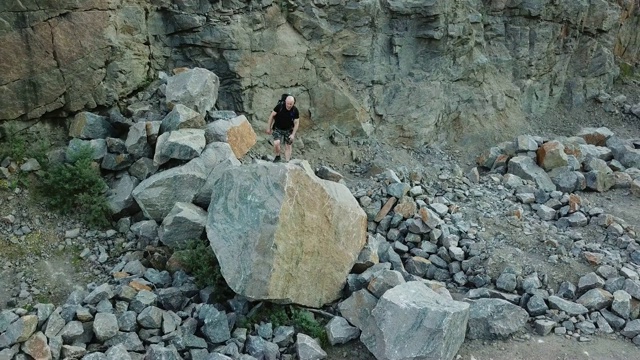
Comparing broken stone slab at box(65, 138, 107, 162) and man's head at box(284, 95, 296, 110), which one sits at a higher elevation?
man's head at box(284, 95, 296, 110)

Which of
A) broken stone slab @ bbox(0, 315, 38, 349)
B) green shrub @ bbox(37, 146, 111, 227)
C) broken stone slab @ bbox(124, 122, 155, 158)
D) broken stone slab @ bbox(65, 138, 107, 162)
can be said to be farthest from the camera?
broken stone slab @ bbox(124, 122, 155, 158)

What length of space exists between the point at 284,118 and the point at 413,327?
18.1 feet

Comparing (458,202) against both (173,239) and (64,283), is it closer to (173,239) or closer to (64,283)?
(173,239)

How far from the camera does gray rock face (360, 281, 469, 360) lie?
7402 millimetres

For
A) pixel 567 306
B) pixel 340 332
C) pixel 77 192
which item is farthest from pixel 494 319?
pixel 77 192

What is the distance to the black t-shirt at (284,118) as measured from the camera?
447 inches

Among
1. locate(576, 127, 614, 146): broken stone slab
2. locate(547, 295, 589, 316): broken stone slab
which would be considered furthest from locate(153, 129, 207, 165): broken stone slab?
locate(576, 127, 614, 146): broken stone slab

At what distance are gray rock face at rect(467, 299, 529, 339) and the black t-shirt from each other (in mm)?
5295

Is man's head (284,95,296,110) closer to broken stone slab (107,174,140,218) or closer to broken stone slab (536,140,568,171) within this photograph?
broken stone slab (107,174,140,218)

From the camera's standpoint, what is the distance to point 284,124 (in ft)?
37.6

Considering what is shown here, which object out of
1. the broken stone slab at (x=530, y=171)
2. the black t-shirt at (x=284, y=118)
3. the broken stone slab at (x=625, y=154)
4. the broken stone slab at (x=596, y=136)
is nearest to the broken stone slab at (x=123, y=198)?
the black t-shirt at (x=284, y=118)

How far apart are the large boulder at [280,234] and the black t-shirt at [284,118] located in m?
2.76

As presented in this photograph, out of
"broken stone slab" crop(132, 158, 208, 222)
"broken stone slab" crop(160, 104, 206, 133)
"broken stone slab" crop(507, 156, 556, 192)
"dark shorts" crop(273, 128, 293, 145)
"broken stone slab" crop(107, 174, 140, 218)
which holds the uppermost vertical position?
"broken stone slab" crop(160, 104, 206, 133)

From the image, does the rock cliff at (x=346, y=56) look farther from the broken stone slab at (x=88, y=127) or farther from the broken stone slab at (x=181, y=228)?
the broken stone slab at (x=181, y=228)
